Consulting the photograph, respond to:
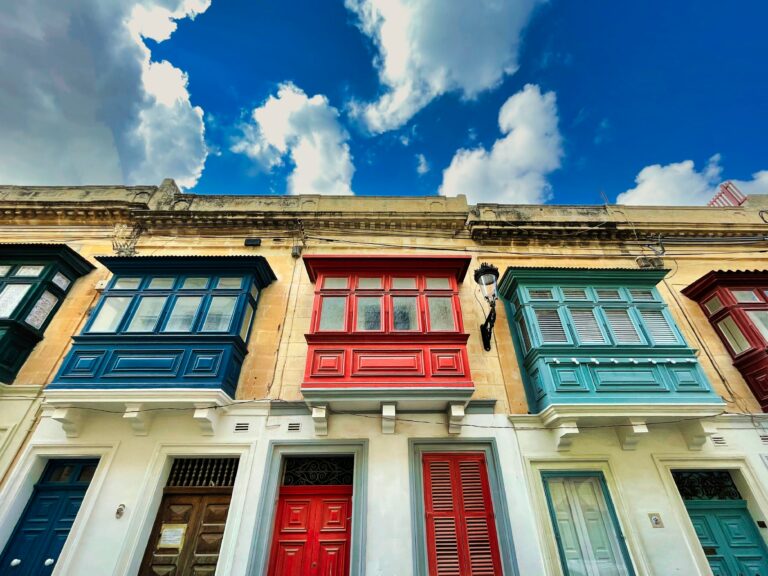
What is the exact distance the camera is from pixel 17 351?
7.52 metres

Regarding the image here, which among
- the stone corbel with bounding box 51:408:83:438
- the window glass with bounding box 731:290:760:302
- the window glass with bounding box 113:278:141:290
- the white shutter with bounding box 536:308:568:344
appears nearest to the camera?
the stone corbel with bounding box 51:408:83:438

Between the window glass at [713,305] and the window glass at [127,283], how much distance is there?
13269mm

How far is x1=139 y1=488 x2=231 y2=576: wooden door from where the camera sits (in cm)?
590

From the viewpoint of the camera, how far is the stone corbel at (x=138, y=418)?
643 centimetres

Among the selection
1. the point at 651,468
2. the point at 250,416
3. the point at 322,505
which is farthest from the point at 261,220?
the point at 651,468

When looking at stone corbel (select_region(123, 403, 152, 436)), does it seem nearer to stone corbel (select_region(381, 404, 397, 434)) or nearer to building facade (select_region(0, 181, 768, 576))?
building facade (select_region(0, 181, 768, 576))

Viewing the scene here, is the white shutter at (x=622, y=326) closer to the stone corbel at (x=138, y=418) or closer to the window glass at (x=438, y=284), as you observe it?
the window glass at (x=438, y=284)

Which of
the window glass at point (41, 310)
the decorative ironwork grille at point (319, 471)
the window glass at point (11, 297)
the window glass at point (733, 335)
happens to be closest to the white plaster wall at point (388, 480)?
the decorative ironwork grille at point (319, 471)

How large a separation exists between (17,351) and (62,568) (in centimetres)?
446

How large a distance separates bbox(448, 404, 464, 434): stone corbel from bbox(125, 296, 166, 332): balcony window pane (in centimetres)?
616

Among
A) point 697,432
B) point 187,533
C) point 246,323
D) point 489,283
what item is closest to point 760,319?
point 697,432

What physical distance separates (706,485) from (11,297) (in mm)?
14485

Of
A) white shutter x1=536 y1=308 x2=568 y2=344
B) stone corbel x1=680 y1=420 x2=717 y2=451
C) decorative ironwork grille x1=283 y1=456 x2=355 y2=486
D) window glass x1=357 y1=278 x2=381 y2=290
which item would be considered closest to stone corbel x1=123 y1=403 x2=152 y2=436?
decorative ironwork grille x1=283 y1=456 x2=355 y2=486

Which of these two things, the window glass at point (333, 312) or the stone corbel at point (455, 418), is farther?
the window glass at point (333, 312)
